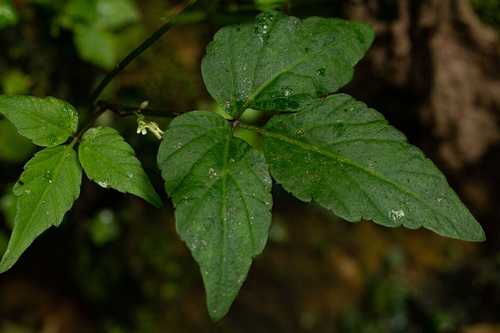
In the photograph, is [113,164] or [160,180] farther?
[160,180]

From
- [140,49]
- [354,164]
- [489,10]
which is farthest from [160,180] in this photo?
[489,10]

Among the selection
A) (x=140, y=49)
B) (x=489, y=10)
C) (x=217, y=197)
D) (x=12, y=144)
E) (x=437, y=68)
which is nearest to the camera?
(x=217, y=197)

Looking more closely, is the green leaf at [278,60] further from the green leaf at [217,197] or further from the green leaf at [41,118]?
the green leaf at [41,118]

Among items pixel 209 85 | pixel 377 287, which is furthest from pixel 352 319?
pixel 209 85

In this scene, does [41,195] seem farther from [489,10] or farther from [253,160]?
[489,10]

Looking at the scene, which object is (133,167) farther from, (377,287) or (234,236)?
(377,287)

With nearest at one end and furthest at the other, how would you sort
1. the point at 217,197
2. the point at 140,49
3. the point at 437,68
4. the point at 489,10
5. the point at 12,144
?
the point at 217,197
the point at 140,49
the point at 12,144
the point at 489,10
the point at 437,68

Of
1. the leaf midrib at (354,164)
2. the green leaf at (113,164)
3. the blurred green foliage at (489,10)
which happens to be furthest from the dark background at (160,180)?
the leaf midrib at (354,164)
